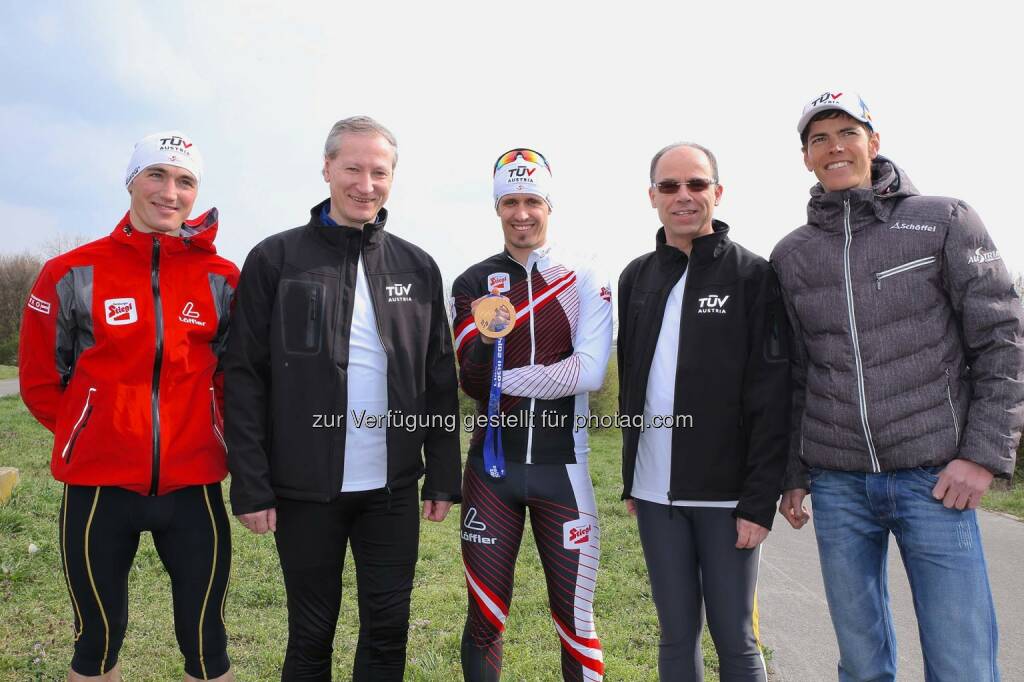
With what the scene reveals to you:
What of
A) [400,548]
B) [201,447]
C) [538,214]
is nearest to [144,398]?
[201,447]

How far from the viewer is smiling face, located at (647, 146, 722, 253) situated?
10.1 feet

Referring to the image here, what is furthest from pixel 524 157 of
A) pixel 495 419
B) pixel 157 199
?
pixel 157 199

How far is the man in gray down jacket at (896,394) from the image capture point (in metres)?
2.47

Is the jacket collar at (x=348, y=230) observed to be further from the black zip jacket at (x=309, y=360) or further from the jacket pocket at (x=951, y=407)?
the jacket pocket at (x=951, y=407)

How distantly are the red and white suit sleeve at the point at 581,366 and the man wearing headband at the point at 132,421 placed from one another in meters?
1.35

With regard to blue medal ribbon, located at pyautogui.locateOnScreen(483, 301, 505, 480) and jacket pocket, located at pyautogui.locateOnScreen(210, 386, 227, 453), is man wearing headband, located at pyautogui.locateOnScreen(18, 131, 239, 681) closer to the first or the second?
jacket pocket, located at pyautogui.locateOnScreen(210, 386, 227, 453)

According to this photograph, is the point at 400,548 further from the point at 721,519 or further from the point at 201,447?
the point at 721,519

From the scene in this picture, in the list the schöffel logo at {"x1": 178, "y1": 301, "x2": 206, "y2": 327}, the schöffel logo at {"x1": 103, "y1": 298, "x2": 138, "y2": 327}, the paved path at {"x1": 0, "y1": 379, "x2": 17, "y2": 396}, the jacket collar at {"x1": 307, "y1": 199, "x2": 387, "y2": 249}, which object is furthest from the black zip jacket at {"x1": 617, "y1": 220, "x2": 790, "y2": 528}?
the paved path at {"x1": 0, "y1": 379, "x2": 17, "y2": 396}

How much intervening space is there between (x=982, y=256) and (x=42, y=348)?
148 inches

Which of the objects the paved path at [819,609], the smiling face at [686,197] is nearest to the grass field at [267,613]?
the paved path at [819,609]

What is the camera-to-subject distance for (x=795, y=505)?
291cm

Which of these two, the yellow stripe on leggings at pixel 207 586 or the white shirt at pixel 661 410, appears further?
the white shirt at pixel 661 410

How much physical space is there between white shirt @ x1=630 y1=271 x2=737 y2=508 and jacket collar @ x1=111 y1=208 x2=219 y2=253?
2.06 m

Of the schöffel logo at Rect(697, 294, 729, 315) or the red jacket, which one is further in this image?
the schöffel logo at Rect(697, 294, 729, 315)
